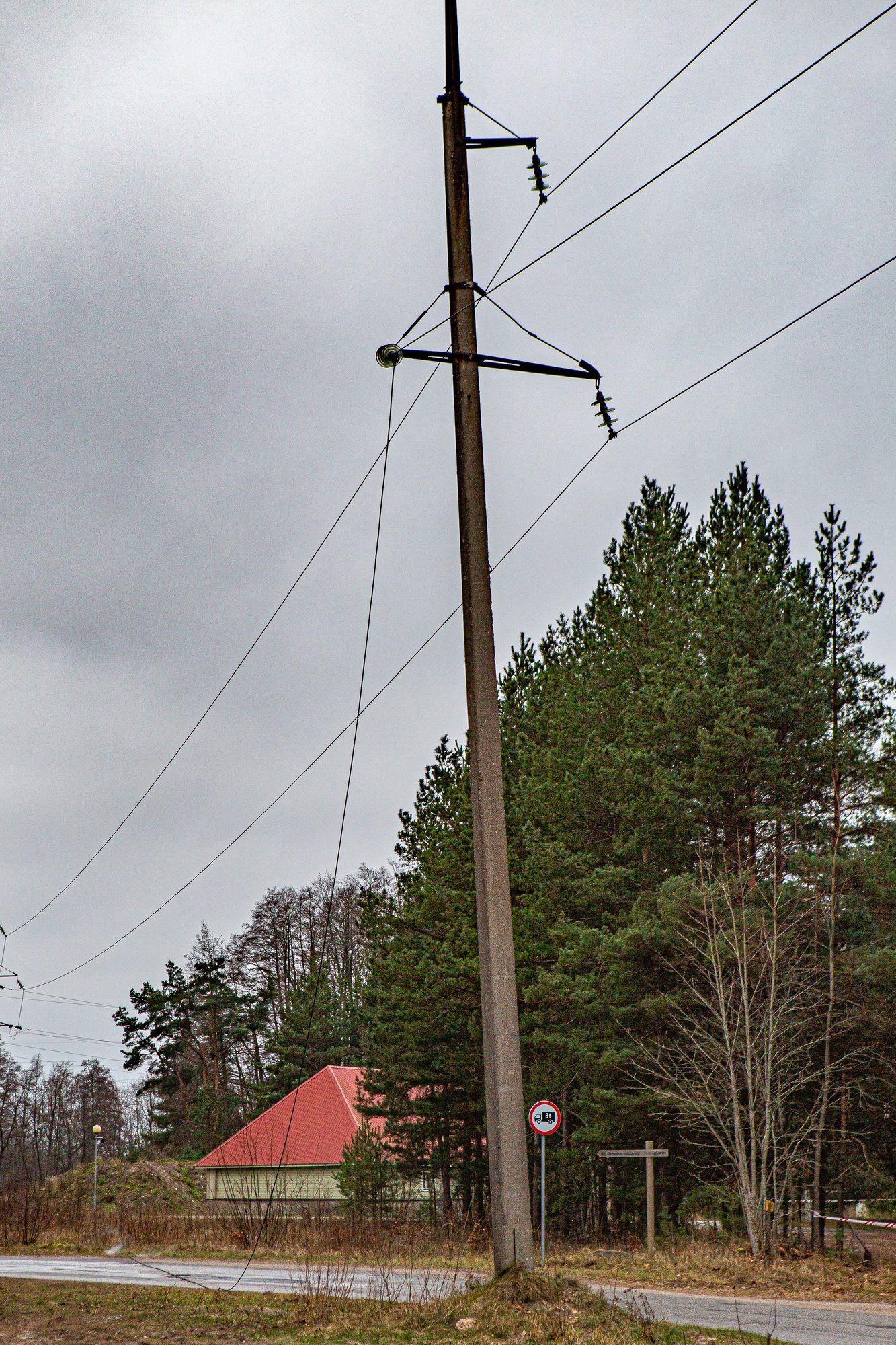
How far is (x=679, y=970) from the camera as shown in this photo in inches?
985

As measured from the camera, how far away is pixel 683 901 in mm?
23422

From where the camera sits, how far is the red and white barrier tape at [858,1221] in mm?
19109

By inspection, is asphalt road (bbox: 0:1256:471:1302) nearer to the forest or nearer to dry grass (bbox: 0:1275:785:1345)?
dry grass (bbox: 0:1275:785:1345)

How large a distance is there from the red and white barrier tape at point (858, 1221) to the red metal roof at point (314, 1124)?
27077 mm

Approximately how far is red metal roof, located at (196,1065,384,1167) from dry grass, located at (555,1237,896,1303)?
29.2m

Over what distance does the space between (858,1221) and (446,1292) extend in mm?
11792

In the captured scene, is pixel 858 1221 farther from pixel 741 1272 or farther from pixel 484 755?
pixel 484 755

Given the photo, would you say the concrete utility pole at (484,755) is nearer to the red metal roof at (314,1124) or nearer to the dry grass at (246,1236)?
the dry grass at (246,1236)

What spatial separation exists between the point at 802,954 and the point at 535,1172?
11.6m

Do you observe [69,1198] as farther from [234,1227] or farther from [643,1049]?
[643,1049]

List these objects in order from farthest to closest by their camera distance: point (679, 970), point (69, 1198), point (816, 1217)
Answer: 1. point (69, 1198)
2. point (679, 970)
3. point (816, 1217)

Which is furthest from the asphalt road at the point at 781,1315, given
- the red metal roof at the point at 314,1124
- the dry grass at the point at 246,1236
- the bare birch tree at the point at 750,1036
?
the red metal roof at the point at 314,1124

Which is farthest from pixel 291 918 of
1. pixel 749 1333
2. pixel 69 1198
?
pixel 749 1333

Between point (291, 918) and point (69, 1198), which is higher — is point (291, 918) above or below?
above
